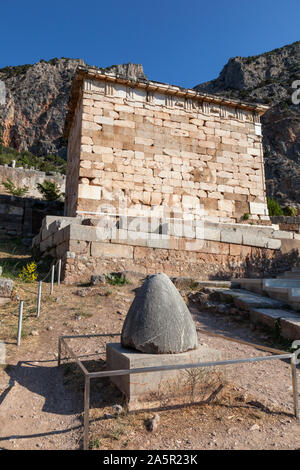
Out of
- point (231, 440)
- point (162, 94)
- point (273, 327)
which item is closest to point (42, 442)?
point (231, 440)

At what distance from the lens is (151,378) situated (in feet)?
8.99

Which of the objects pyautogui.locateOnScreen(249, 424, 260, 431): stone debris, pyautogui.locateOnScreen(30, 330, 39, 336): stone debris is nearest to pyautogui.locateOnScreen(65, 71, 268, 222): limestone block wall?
pyautogui.locateOnScreen(30, 330, 39, 336): stone debris

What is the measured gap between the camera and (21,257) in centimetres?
881

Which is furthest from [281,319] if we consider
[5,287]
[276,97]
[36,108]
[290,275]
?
[36,108]

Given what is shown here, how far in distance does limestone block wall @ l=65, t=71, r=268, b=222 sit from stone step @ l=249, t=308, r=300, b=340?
17.1ft

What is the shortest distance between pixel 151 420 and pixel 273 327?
3189mm

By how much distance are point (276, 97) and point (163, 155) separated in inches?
1403

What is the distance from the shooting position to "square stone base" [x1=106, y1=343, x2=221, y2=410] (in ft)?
8.81

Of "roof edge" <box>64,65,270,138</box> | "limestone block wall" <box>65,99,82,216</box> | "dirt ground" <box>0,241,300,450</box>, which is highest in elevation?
"roof edge" <box>64,65,270,138</box>

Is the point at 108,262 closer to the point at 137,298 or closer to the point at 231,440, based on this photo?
the point at 137,298

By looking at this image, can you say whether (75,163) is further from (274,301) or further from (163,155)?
(274,301)

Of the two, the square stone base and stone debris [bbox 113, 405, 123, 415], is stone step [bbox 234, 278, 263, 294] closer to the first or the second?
the square stone base

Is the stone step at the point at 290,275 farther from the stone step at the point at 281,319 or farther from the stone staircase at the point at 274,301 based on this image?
the stone step at the point at 281,319

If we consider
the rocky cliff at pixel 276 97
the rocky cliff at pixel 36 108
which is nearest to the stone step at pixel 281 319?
the rocky cliff at pixel 276 97
